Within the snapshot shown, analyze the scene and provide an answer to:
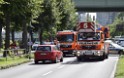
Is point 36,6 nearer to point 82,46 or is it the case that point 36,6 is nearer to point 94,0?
point 82,46

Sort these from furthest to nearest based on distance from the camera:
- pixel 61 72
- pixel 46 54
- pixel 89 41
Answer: pixel 89 41 → pixel 46 54 → pixel 61 72

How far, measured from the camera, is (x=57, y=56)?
34.9 m

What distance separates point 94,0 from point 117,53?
2249 centimetres

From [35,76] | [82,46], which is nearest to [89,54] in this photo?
[82,46]

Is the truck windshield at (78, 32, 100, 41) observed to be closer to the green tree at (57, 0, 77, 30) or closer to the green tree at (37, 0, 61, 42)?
the green tree at (37, 0, 61, 42)

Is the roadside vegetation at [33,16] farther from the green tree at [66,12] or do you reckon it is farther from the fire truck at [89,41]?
the fire truck at [89,41]

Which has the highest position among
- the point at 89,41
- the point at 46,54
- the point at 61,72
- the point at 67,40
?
the point at 67,40

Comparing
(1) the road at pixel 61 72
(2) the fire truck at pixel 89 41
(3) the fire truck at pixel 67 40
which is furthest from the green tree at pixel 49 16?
(1) the road at pixel 61 72

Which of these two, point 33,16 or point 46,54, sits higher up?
point 33,16

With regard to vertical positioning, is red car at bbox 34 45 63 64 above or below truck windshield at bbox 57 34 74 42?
below

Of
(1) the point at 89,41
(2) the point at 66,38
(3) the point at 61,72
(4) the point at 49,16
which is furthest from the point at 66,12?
(3) the point at 61,72

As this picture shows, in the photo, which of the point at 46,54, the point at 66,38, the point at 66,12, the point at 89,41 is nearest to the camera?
the point at 46,54

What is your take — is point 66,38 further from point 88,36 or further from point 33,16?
point 88,36

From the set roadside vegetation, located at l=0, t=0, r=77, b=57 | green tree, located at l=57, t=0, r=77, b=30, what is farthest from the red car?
green tree, located at l=57, t=0, r=77, b=30
